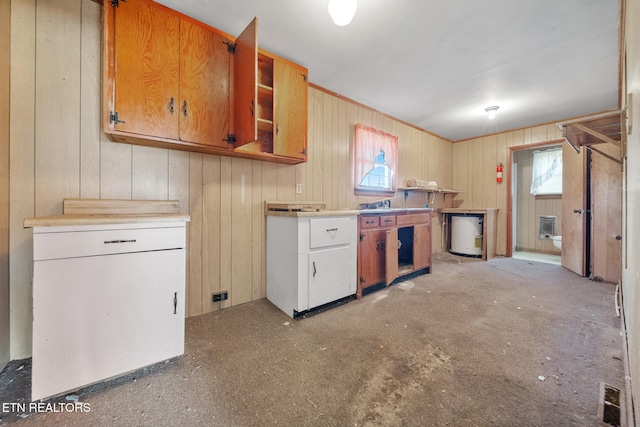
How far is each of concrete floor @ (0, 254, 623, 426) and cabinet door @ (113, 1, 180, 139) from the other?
149 centimetres

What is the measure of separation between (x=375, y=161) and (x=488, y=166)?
8.65 ft

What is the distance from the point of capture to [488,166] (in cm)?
451

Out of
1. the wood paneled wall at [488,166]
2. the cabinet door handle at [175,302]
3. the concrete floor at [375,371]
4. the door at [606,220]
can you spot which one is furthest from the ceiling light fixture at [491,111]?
the cabinet door handle at [175,302]

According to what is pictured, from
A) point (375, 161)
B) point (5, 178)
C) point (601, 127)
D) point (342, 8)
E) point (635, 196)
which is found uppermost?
point (342, 8)

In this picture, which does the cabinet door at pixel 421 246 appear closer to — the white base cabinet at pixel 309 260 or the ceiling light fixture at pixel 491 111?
the white base cabinet at pixel 309 260

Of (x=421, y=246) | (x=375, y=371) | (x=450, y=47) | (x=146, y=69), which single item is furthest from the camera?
(x=421, y=246)

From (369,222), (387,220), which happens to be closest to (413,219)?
(387,220)

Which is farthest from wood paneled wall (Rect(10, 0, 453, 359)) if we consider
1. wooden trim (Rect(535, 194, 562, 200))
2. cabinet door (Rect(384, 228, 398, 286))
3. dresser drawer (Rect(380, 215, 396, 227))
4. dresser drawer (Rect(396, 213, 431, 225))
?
wooden trim (Rect(535, 194, 562, 200))

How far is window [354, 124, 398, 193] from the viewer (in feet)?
10.5

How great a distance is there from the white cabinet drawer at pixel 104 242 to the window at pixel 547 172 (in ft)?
20.2

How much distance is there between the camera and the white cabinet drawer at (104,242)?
1070 millimetres

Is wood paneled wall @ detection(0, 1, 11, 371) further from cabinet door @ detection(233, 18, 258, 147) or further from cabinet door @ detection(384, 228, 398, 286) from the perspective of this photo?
cabinet door @ detection(384, 228, 398, 286)

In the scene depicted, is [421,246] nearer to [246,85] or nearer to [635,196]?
[635,196]

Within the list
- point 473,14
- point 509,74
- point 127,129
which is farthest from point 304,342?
point 509,74
